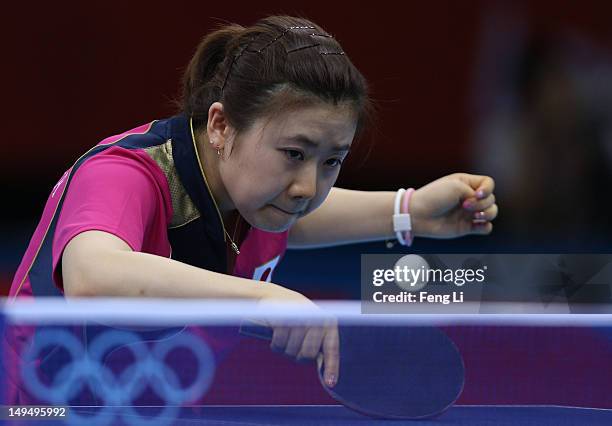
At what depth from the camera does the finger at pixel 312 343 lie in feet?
4.23

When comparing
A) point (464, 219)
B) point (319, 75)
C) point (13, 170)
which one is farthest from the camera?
point (13, 170)

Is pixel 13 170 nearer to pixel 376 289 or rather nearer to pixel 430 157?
pixel 430 157

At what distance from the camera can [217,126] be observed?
1.97 m

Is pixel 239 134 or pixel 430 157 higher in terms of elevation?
pixel 239 134

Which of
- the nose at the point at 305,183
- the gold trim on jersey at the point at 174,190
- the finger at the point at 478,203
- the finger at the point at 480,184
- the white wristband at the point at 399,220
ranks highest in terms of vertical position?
the nose at the point at 305,183

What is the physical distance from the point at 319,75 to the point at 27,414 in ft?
2.68

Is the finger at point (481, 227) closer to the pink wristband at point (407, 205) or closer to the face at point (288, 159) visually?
the pink wristband at point (407, 205)

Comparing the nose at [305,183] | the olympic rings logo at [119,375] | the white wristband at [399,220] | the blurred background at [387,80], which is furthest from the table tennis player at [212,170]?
the blurred background at [387,80]

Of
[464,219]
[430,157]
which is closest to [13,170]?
[430,157]

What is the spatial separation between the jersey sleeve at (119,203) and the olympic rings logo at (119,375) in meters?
0.31

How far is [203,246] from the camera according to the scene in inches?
79.8

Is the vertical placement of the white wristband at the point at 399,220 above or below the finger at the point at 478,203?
below

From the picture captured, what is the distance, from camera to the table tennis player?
162 cm

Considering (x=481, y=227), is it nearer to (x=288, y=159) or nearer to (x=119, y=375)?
(x=288, y=159)
